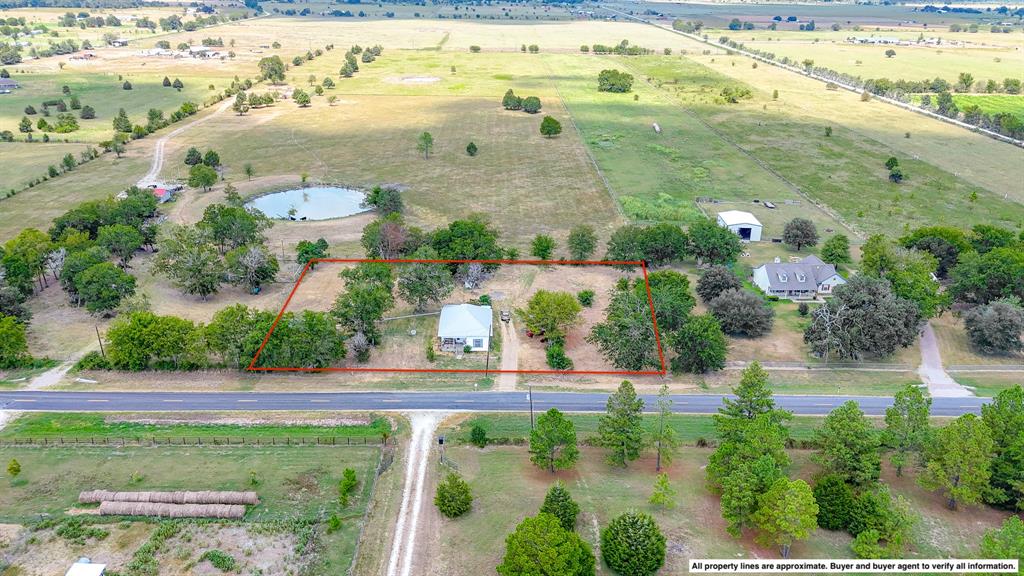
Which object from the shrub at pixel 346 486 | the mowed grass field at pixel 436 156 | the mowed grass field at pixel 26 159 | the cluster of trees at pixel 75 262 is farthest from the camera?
the mowed grass field at pixel 26 159

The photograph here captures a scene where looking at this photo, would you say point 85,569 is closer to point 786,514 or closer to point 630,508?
point 630,508

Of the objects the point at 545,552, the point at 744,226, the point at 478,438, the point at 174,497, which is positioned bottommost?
the point at 478,438

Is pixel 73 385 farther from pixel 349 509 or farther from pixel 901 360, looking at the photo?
pixel 901 360

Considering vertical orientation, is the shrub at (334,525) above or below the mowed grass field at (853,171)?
below

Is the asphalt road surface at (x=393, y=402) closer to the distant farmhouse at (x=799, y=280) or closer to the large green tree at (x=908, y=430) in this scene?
the large green tree at (x=908, y=430)

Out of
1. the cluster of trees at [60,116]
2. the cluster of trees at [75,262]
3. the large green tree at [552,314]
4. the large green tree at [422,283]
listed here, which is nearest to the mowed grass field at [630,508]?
the large green tree at [552,314]

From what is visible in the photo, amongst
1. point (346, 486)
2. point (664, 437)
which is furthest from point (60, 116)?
point (664, 437)
